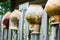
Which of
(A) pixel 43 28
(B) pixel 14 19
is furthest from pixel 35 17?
(B) pixel 14 19

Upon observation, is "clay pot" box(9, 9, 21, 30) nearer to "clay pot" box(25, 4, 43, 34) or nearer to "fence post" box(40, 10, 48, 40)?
"clay pot" box(25, 4, 43, 34)

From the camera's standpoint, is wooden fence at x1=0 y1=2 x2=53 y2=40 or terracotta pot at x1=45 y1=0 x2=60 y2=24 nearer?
terracotta pot at x1=45 y1=0 x2=60 y2=24

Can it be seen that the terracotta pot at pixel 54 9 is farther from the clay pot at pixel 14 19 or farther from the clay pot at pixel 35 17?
the clay pot at pixel 14 19

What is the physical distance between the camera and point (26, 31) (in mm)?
3359

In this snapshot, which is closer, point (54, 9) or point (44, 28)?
point (54, 9)

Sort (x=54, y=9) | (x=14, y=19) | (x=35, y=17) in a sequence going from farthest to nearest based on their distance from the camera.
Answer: (x=14, y=19), (x=35, y=17), (x=54, y=9)

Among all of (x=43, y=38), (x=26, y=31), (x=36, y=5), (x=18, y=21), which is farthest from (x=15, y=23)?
(x=43, y=38)

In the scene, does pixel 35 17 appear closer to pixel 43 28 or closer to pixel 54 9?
pixel 43 28

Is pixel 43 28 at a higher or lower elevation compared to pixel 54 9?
lower

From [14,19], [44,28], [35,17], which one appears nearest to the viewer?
[44,28]

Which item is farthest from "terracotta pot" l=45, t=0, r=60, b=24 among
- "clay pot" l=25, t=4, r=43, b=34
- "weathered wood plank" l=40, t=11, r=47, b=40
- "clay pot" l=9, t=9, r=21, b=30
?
"clay pot" l=9, t=9, r=21, b=30

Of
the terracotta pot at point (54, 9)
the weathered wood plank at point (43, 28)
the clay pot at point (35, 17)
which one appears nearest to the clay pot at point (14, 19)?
the clay pot at point (35, 17)

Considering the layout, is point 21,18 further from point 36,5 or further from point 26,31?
point 36,5

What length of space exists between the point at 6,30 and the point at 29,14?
1611mm
